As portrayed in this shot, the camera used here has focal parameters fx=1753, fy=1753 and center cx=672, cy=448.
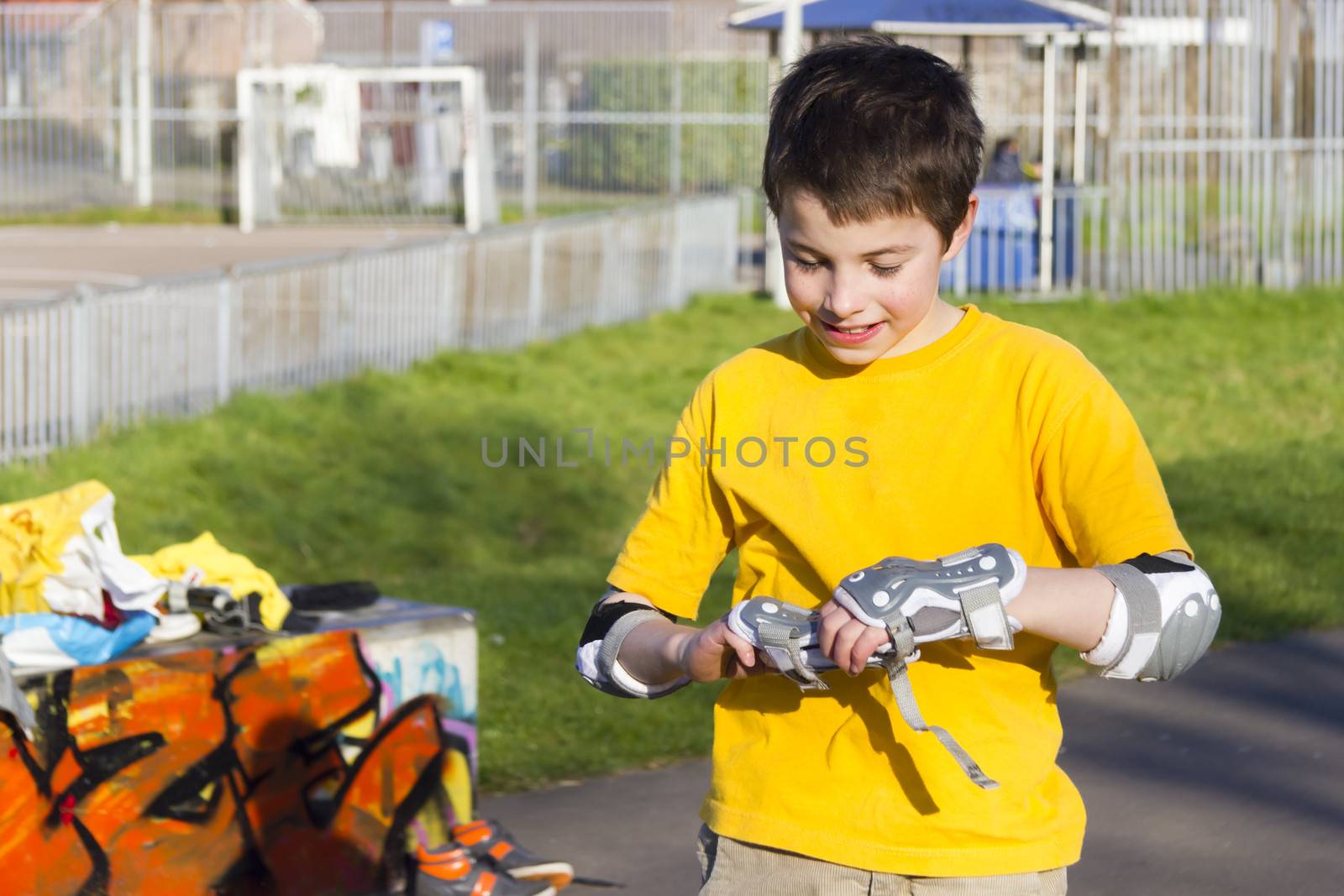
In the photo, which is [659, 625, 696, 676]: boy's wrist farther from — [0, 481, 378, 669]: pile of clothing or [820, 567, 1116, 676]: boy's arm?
[0, 481, 378, 669]: pile of clothing

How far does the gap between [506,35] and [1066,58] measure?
9598 mm

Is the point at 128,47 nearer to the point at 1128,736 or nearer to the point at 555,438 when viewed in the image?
the point at 555,438

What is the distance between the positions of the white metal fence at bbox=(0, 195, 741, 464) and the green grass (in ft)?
0.82

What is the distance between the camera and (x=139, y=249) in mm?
23016

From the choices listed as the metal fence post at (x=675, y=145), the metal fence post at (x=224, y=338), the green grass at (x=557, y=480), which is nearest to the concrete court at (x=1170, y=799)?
the green grass at (x=557, y=480)

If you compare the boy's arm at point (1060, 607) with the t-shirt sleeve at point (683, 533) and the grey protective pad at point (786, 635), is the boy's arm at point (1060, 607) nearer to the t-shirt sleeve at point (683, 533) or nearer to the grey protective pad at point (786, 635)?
the grey protective pad at point (786, 635)

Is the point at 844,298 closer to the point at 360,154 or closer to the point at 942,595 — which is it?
the point at 942,595

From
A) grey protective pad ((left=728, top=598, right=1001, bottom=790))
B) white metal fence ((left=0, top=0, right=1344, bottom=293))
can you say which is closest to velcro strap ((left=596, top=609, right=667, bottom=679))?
grey protective pad ((left=728, top=598, right=1001, bottom=790))

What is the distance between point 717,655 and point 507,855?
2.72 metres

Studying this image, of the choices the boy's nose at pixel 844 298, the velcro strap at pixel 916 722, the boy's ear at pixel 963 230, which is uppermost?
the boy's ear at pixel 963 230

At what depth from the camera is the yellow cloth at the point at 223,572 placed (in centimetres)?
462

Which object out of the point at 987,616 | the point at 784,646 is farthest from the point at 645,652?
the point at 987,616

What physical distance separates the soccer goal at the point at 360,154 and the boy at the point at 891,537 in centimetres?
2396

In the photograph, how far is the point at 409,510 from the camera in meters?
10.4
